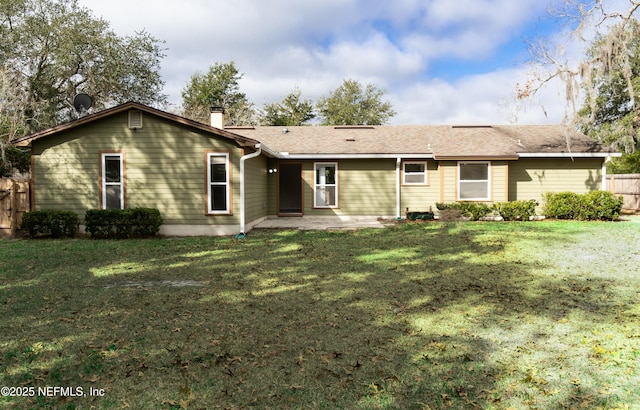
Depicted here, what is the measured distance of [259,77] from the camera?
141ft

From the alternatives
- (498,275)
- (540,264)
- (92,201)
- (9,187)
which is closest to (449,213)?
(540,264)

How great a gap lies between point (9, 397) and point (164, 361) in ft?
3.70

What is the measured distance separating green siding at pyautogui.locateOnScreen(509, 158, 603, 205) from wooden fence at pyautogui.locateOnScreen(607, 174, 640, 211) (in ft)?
13.3

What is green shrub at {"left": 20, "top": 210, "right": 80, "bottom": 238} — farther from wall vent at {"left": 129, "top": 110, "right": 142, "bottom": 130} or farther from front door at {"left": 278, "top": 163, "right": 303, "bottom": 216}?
front door at {"left": 278, "top": 163, "right": 303, "bottom": 216}

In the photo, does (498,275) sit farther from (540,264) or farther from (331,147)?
(331,147)

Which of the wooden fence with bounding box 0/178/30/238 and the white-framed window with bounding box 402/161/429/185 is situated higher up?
the white-framed window with bounding box 402/161/429/185

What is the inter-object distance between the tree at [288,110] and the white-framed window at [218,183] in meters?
27.7

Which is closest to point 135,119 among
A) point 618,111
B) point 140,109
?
point 140,109

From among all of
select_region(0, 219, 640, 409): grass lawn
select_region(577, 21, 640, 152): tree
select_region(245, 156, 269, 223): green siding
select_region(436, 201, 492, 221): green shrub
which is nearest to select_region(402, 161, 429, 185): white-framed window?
select_region(436, 201, 492, 221): green shrub

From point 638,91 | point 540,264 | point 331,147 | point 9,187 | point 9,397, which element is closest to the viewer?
point 9,397

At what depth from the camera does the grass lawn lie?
332cm

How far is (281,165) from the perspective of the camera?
18.3m

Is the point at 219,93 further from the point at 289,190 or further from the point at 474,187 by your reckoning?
the point at 474,187

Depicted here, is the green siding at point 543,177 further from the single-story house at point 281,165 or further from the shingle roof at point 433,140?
the shingle roof at point 433,140
